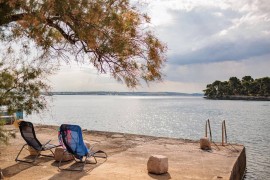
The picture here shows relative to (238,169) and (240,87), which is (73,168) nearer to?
(238,169)

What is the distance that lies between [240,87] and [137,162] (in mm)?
156340

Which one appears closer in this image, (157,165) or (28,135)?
(157,165)

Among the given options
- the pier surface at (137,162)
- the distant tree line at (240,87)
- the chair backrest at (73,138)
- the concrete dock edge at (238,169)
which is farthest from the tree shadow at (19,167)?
the distant tree line at (240,87)

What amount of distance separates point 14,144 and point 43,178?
17.1 ft

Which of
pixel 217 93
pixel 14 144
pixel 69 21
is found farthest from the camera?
pixel 217 93

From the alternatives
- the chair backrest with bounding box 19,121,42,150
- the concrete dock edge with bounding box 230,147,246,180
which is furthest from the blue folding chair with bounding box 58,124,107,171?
the concrete dock edge with bounding box 230,147,246,180

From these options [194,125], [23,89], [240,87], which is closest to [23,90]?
[23,89]

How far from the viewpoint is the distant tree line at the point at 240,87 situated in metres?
140

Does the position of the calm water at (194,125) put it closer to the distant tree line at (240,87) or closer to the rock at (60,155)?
the rock at (60,155)

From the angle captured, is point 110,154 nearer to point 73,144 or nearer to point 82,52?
point 73,144

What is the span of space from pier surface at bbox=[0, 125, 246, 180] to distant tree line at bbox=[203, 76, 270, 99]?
134097 millimetres

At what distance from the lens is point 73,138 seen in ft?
26.6

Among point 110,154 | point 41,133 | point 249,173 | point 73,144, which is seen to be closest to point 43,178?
point 73,144

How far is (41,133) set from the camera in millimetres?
15141
